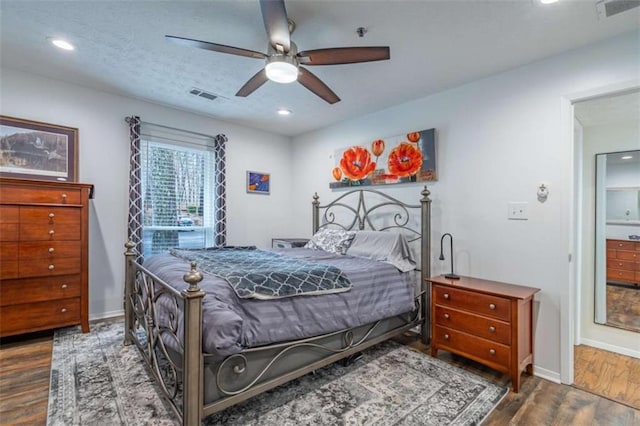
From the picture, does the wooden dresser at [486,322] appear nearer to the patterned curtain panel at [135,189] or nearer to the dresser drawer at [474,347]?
the dresser drawer at [474,347]

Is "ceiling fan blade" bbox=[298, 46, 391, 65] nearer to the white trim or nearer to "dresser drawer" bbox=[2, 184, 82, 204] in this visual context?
"dresser drawer" bbox=[2, 184, 82, 204]

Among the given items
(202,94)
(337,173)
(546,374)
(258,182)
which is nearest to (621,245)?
(546,374)

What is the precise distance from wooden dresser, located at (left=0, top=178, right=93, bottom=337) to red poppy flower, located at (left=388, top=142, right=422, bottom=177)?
10.7ft

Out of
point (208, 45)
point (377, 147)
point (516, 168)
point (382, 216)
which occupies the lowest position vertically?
point (382, 216)

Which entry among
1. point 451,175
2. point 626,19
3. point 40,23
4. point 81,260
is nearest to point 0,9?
point 40,23

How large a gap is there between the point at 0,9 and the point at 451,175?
382cm

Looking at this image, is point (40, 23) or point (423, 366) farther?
point (423, 366)

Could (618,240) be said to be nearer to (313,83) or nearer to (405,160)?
(405,160)

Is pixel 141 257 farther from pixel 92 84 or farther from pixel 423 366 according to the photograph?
pixel 423 366

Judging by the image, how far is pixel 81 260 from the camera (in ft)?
9.82

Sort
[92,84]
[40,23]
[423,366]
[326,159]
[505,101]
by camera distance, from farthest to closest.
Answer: [326,159] < [92,84] < [505,101] < [423,366] < [40,23]

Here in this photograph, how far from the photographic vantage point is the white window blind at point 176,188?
3818 millimetres

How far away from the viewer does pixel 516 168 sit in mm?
2664

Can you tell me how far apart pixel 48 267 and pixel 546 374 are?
440 cm
